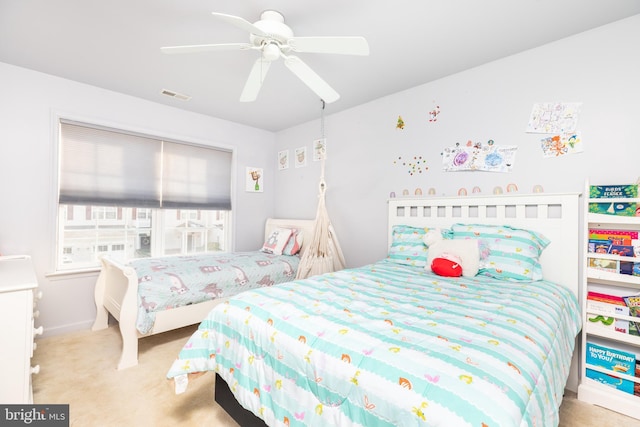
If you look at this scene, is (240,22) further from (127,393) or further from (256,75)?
(127,393)

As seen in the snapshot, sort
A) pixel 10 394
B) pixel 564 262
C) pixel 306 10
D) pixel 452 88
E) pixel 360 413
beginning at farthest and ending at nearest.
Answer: pixel 452 88 → pixel 564 262 → pixel 306 10 → pixel 10 394 → pixel 360 413

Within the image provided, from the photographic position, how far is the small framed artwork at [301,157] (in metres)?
4.00

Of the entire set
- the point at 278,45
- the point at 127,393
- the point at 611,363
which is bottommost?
the point at 127,393

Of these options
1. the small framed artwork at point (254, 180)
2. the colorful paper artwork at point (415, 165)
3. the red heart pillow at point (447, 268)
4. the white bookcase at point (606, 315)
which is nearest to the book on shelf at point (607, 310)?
the white bookcase at point (606, 315)

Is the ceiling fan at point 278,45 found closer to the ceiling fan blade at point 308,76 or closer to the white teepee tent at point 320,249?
the ceiling fan blade at point 308,76

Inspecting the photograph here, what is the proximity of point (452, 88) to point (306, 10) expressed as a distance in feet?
4.98

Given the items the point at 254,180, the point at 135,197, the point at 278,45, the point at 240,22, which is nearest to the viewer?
the point at 240,22

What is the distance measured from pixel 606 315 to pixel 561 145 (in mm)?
1138

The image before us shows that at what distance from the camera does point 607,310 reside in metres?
1.81

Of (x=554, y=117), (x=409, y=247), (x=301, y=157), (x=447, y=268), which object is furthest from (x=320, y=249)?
(x=554, y=117)

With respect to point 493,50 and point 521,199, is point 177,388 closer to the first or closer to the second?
point 521,199

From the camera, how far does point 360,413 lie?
0.92 meters

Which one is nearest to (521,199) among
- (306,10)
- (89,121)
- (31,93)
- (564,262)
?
(564,262)

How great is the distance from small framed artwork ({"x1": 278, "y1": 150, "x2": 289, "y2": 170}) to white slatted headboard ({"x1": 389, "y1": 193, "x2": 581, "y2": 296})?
2183mm
